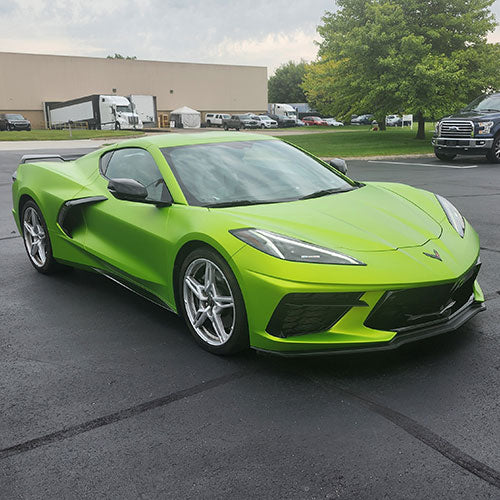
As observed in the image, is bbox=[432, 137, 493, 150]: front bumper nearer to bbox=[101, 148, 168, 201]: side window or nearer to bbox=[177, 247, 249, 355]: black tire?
bbox=[101, 148, 168, 201]: side window

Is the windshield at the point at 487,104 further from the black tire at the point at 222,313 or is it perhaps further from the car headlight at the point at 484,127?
the black tire at the point at 222,313

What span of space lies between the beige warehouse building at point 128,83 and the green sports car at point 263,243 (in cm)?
6394

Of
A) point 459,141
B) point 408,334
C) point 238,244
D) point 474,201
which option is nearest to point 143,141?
point 238,244

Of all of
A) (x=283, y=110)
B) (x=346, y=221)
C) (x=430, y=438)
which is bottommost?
(x=283, y=110)

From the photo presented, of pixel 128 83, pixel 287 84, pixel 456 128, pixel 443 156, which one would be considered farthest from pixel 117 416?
pixel 287 84

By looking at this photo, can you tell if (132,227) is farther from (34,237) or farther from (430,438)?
(430,438)

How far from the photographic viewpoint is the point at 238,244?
10.5ft

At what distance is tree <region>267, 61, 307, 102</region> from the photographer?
314ft

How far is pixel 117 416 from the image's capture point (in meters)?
2.82

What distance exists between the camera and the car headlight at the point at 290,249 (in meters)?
3.05

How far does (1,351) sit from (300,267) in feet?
6.81

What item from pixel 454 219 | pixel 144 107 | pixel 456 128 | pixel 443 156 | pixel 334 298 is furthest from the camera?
pixel 144 107

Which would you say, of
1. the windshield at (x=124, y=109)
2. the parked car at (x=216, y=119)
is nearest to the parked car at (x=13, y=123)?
the windshield at (x=124, y=109)

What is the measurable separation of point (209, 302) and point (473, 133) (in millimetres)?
14195
